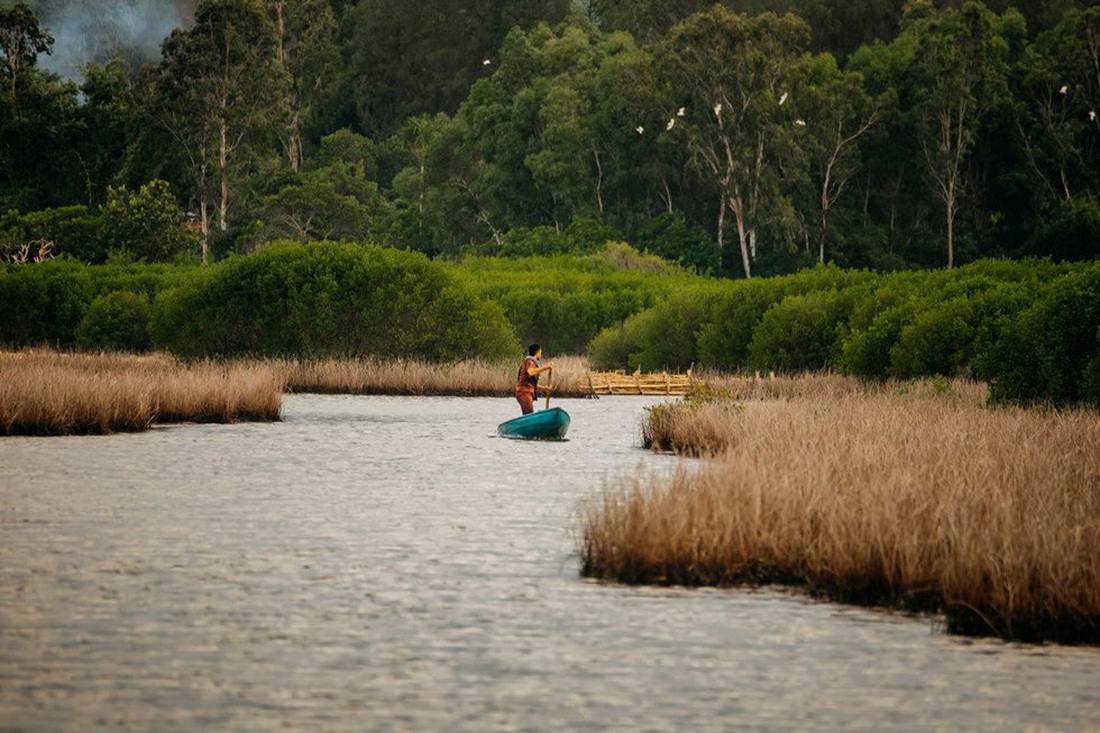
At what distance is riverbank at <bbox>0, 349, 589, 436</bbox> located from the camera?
3991 cm

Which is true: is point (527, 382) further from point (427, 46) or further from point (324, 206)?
point (427, 46)

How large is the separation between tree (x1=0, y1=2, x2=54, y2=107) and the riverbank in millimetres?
47688

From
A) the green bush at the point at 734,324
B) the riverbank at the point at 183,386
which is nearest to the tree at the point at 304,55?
the green bush at the point at 734,324

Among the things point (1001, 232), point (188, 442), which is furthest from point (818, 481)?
point (1001, 232)

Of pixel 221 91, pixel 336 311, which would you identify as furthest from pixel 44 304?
pixel 221 91

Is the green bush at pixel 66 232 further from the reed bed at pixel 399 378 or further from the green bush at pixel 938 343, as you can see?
the green bush at pixel 938 343

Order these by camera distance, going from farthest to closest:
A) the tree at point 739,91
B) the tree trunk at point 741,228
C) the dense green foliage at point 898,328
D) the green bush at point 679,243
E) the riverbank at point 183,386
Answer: the green bush at point 679,243 < the tree trunk at point 741,228 < the tree at point 739,91 < the riverbank at point 183,386 < the dense green foliage at point 898,328

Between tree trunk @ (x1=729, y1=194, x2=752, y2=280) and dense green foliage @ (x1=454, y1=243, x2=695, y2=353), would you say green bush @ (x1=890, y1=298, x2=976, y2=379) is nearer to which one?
dense green foliage @ (x1=454, y1=243, x2=695, y2=353)

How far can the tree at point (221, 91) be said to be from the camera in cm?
10406

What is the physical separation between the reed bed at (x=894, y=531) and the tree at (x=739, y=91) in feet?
238

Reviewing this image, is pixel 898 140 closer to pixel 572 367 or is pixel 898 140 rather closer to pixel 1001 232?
pixel 1001 232

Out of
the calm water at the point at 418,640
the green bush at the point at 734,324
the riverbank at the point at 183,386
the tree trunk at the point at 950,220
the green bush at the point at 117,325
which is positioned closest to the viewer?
the calm water at the point at 418,640

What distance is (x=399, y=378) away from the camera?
194ft

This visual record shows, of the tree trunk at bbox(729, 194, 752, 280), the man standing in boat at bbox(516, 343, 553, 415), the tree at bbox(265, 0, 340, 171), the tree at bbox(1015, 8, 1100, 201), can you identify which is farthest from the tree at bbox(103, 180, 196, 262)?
the man standing in boat at bbox(516, 343, 553, 415)
